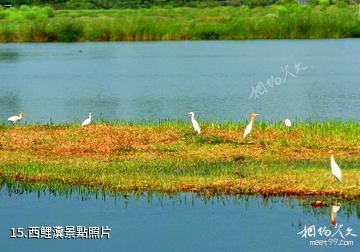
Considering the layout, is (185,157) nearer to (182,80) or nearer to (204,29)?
(182,80)

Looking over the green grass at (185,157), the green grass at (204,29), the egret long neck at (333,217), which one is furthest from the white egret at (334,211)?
the green grass at (204,29)

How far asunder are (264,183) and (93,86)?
24.6m

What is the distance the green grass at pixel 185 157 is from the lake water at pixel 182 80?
20.6 ft

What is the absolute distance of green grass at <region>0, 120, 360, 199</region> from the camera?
15.4m

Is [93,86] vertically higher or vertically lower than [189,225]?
lower

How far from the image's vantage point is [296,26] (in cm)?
6341

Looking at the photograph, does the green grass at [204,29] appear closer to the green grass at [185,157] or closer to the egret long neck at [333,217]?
the green grass at [185,157]

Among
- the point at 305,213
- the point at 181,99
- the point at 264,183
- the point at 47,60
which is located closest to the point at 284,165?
the point at 264,183

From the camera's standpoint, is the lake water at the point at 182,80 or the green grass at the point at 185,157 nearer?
the green grass at the point at 185,157

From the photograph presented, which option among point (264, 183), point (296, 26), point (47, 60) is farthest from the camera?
point (296, 26)

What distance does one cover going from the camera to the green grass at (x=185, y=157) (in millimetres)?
15445

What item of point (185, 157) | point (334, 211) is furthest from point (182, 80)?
point (334, 211)

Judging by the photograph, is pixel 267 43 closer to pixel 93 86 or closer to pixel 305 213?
pixel 93 86

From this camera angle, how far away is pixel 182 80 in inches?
1615
